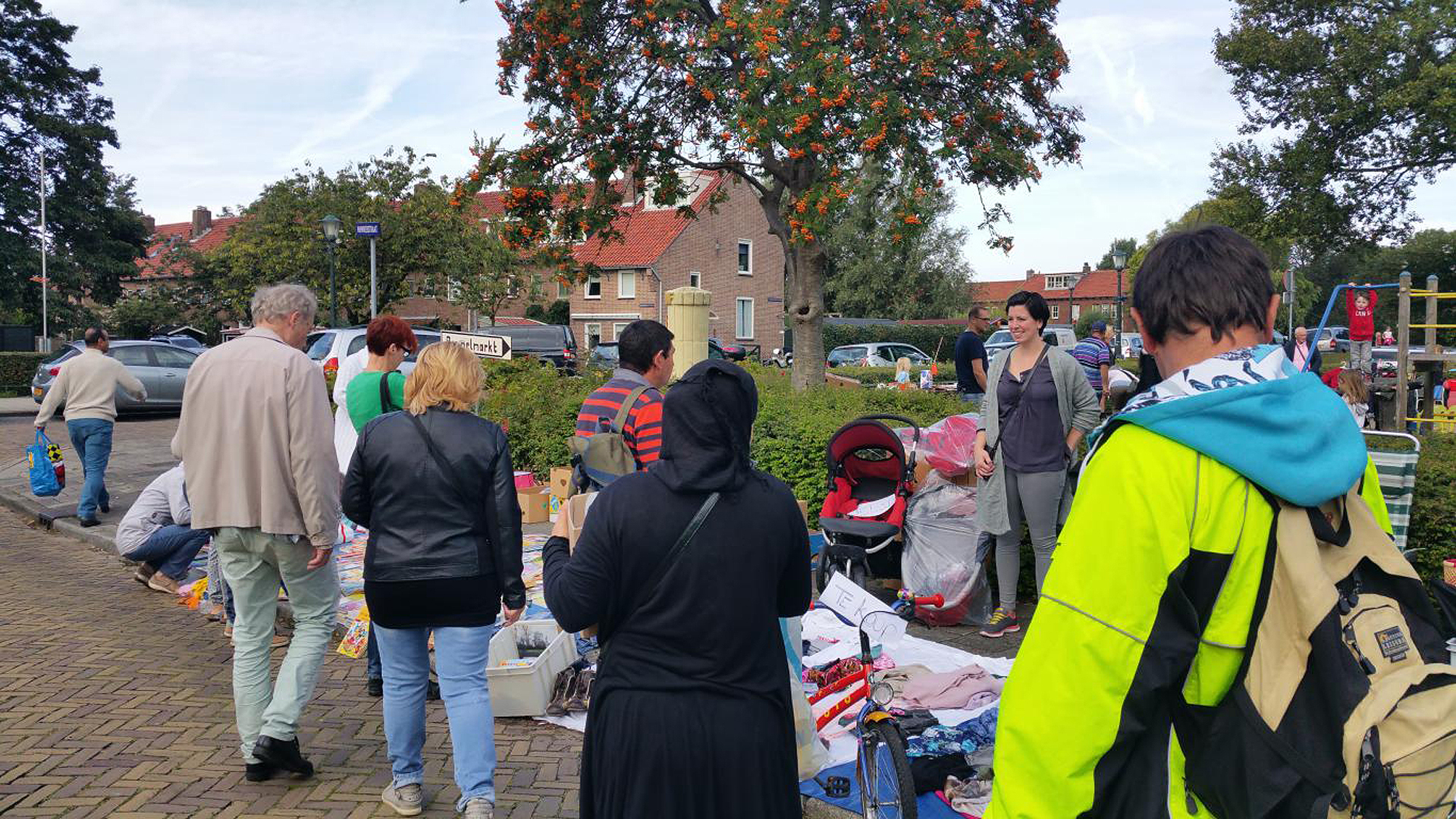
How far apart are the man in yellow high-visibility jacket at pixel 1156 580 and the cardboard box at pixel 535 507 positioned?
8178 millimetres

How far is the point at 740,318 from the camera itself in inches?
1949

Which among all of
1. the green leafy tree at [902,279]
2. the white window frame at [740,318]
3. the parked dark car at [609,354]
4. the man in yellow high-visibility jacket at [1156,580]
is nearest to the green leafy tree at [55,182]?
the parked dark car at [609,354]

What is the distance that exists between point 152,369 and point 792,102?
15962mm

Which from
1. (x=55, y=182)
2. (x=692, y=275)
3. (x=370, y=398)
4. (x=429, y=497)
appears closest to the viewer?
(x=429, y=497)

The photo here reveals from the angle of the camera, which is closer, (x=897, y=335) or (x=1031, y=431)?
(x=1031, y=431)

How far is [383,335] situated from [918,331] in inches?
1657

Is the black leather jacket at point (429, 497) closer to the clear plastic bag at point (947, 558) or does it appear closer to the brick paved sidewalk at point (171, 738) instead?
the brick paved sidewalk at point (171, 738)

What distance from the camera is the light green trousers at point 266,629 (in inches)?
168

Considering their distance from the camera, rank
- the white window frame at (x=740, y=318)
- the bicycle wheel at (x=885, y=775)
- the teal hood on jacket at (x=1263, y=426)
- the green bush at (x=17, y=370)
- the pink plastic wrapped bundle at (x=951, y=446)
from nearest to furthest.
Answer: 1. the teal hood on jacket at (x=1263, y=426)
2. the bicycle wheel at (x=885, y=775)
3. the pink plastic wrapped bundle at (x=951, y=446)
4. the green bush at (x=17, y=370)
5. the white window frame at (x=740, y=318)

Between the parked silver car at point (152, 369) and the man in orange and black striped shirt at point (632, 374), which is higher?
the man in orange and black striped shirt at point (632, 374)

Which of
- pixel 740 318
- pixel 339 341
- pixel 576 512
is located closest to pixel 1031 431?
pixel 576 512

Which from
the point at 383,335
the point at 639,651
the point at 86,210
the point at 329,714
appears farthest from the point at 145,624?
the point at 86,210

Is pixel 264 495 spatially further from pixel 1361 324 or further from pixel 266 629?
pixel 1361 324

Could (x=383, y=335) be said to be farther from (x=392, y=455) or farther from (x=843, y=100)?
(x=843, y=100)
